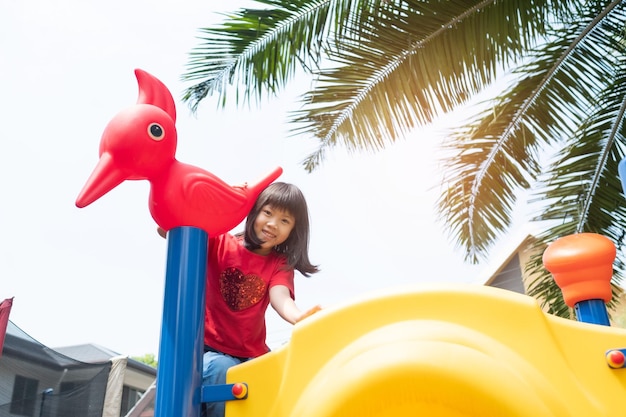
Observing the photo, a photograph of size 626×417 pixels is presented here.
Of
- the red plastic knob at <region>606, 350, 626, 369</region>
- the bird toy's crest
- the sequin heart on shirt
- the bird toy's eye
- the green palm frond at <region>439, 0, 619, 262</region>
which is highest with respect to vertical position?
the green palm frond at <region>439, 0, 619, 262</region>

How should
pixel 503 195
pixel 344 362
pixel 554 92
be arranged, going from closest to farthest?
1. pixel 344 362
2. pixel 554 92
3. pixel 503 195

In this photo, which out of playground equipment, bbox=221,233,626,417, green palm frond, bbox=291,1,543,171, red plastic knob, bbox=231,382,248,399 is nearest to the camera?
playground equipment, bbox=221,233,626,417

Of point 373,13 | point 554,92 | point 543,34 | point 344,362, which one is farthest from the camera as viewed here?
point 554,92

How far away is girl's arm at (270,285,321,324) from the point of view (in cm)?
136

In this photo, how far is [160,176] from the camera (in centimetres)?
120

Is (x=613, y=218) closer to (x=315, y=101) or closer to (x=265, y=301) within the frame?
(x=315, y=101)

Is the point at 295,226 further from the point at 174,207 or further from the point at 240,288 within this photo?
the point at 174,207

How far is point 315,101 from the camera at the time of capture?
3107mm

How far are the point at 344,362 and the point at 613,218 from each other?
2886 millimetres

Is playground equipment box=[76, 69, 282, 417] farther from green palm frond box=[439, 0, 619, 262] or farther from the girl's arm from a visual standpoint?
green palm frond box=[439, 0, 619, 262]

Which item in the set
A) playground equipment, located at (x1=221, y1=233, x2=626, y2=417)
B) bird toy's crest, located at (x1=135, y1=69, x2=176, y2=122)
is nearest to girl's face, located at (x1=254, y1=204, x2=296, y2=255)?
bird toy's crest, located at (x1=135, y1=69, x2=176, y2=122)

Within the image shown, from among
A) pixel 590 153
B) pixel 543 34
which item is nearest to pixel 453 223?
pixel 590 153

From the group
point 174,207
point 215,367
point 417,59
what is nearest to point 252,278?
point 215,367

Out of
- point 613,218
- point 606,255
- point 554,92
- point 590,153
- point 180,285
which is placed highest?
point 554,92
